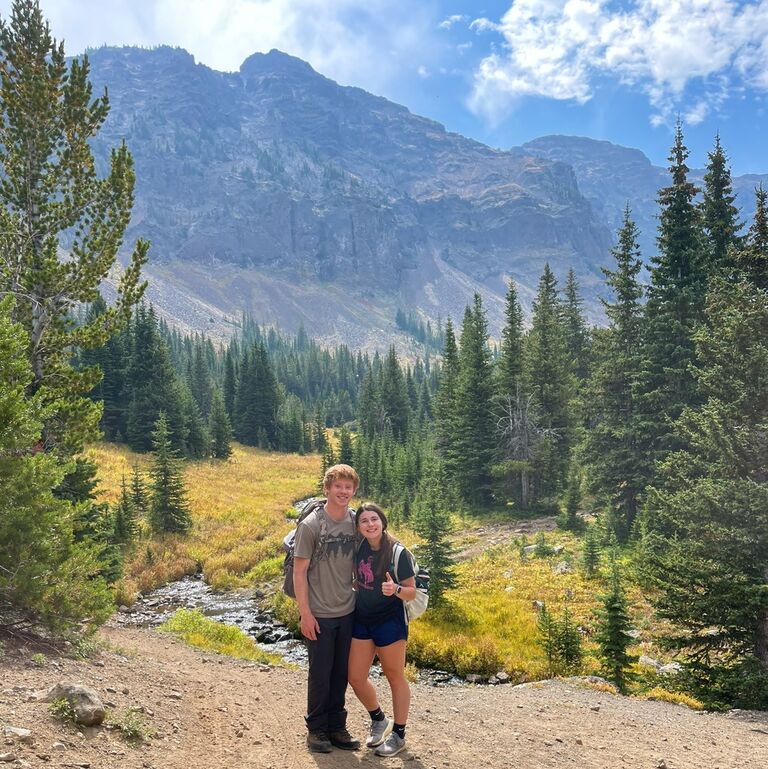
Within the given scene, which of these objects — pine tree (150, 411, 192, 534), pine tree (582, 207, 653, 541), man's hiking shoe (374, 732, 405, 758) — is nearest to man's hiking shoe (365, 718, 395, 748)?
man's hiking shoe (374, 732, 405, 758)

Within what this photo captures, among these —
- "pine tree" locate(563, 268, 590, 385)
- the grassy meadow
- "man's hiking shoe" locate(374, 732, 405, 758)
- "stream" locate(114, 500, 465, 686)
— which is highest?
"pine tree" locate(563, 268, 590, 385)

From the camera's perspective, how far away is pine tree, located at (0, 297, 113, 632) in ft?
23.4

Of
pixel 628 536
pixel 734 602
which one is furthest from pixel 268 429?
pixel 734 602

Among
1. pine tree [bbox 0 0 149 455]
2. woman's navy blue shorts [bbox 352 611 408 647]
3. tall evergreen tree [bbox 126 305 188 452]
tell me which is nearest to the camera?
woman's navy blue shorts [bbox 352 611 408 647]

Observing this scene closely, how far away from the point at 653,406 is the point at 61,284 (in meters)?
22.4

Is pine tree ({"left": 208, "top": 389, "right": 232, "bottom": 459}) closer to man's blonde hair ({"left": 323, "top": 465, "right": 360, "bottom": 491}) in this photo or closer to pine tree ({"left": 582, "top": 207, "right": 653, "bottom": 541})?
pine tree ({"left": 582, "top": 207, "right": 653, "bottom": 541})

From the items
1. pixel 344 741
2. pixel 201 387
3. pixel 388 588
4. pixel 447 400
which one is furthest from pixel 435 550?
pixel 201 387

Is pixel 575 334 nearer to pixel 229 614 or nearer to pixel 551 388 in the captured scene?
Result: pixel 551 388

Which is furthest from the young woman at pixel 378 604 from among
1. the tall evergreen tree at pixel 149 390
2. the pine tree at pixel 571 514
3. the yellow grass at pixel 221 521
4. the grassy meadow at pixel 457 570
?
the tall evergreen tree at pixel 149 390

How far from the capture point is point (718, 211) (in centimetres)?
2136

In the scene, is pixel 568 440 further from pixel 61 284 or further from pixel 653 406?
pixel 61 284

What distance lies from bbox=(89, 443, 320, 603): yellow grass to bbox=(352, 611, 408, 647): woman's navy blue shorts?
41.1 ft

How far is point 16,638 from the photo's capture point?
714 centimetres

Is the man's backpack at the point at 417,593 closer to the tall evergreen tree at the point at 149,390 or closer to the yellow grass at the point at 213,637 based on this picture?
the yellow grass at the point at 213,637
